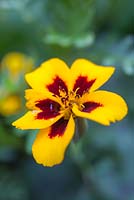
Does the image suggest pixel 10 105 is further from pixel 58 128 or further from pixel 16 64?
pixel 58 128

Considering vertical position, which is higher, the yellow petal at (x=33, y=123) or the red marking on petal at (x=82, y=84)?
the red marking on petal at (x=82, y=84)

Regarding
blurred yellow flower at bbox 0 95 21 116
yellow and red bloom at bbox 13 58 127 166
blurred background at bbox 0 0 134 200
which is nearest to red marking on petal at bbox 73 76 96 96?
yellow and red bloom at bbox 13 58 127 166

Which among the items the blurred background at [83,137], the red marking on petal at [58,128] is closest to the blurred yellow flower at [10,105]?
the blurred background at [83,137]

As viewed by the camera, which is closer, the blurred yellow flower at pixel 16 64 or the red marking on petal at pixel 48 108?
the red marking on petal at pixel 48 108

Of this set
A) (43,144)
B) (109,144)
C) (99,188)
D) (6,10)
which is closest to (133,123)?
(109,144)

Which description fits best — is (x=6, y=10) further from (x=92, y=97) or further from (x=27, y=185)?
(x=92, y=97)

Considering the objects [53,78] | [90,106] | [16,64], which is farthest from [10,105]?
[90,106]

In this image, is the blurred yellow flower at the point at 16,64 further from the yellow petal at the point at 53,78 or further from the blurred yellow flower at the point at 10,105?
the yellow petal at the point at 53,78
